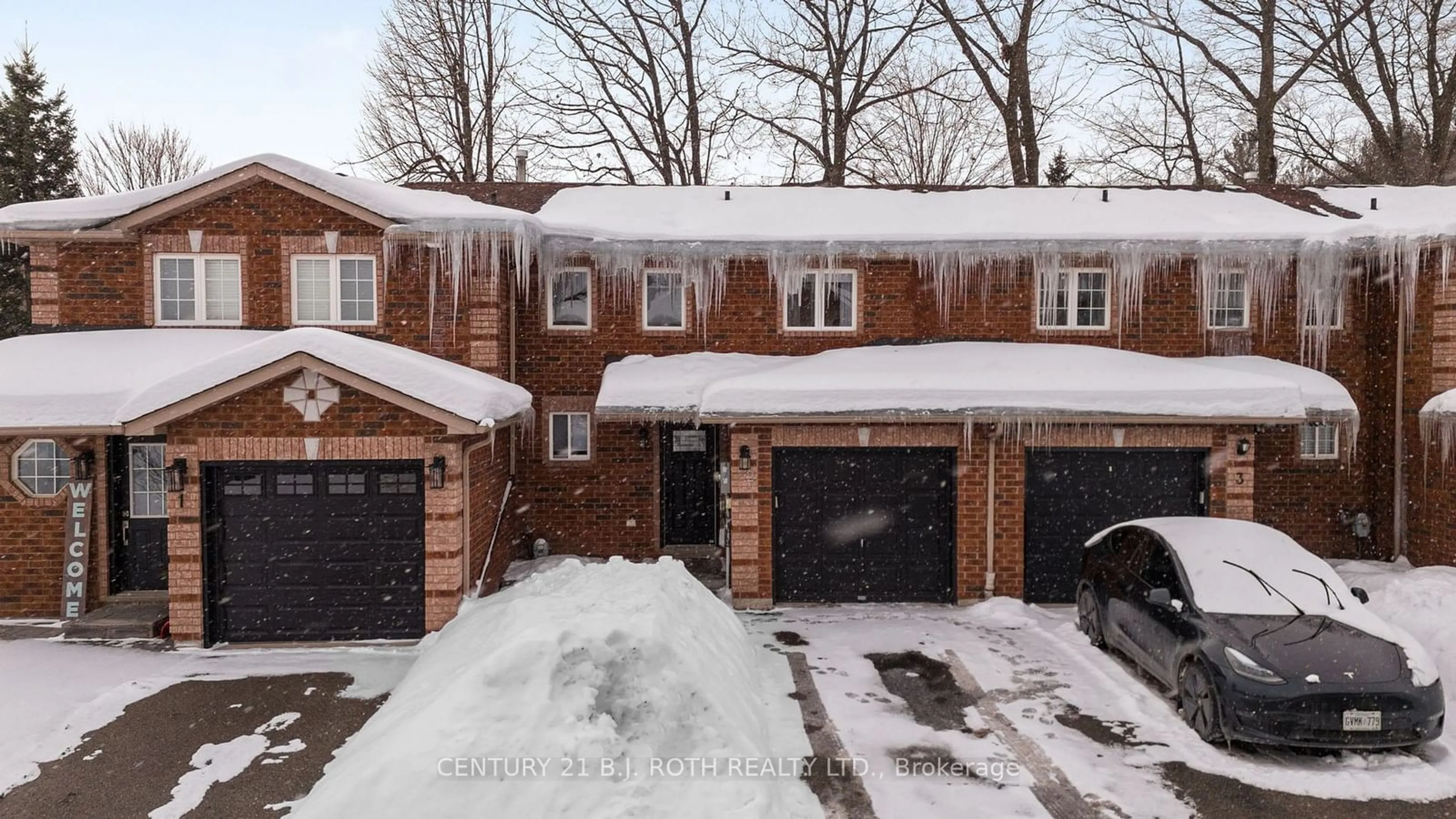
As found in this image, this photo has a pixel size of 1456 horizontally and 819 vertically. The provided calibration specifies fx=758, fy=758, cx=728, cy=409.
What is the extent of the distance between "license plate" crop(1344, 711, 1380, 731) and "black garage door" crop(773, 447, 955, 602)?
15.6 ft

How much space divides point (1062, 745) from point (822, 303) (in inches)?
292

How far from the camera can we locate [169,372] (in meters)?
9.38

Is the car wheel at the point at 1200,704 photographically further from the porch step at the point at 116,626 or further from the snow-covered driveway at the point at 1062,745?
the porch step at the point at 116,626

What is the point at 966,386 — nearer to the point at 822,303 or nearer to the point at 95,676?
the point at 822,303

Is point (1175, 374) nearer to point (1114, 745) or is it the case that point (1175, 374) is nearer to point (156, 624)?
point (1114, 745)

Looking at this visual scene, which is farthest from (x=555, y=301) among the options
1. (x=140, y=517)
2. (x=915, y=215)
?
(x=140, y=517)

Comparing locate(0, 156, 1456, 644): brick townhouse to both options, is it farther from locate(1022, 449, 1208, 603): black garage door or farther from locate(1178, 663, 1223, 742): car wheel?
locate(1178, 663, 1223, 742): car wheel

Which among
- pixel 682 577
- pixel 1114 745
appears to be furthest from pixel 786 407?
pixel 1114 745

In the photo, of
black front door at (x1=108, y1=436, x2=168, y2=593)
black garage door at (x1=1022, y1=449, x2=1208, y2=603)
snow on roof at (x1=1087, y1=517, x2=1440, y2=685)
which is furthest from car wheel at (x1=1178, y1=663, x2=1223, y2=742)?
black front door at (x1=108, y1=436, x2=168, y2=593)

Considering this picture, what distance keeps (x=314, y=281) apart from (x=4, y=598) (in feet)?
18.0

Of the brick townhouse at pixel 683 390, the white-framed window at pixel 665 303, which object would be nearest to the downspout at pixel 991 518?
the brick townhouse at pixel 683 390

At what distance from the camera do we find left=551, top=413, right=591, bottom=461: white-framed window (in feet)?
39.0

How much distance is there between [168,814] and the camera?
534 cm

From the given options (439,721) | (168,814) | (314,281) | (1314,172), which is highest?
(1314,172)
